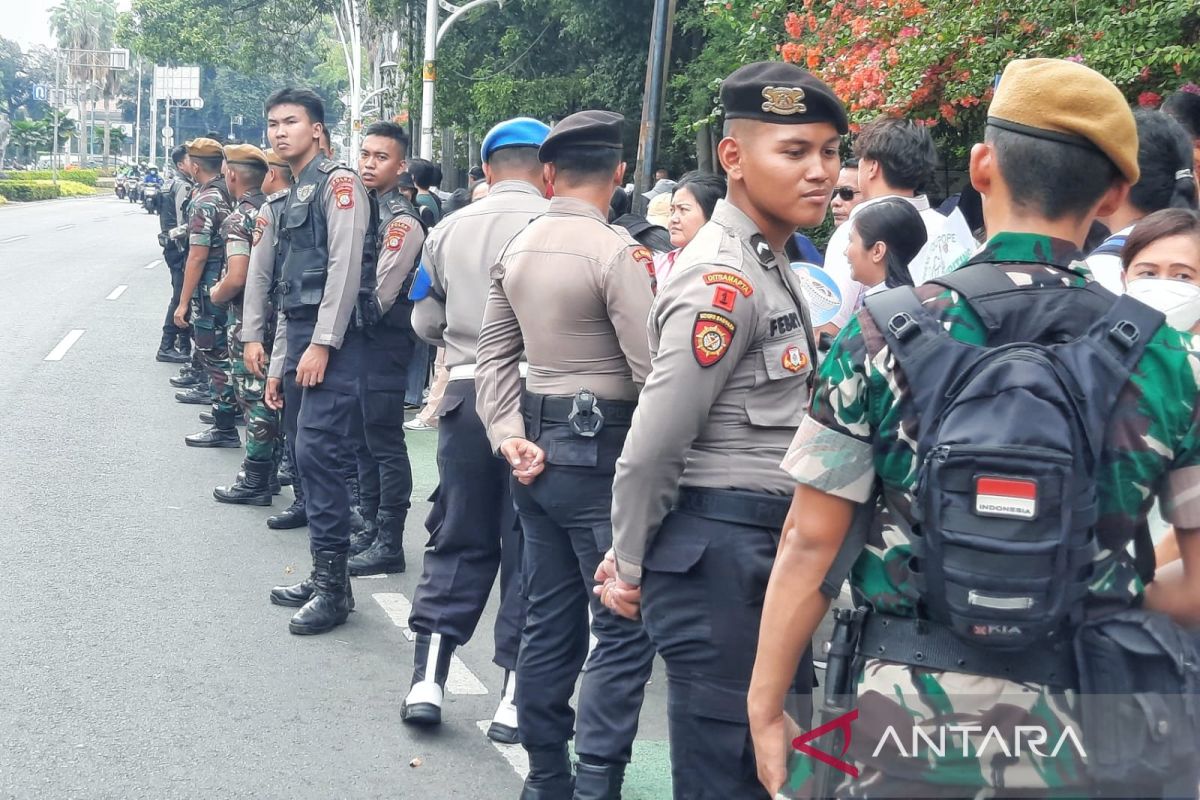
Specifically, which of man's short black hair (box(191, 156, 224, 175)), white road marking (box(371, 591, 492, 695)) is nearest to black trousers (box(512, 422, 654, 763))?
white road marking (box(371, 591, 492, 695))

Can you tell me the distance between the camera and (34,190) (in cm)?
5744

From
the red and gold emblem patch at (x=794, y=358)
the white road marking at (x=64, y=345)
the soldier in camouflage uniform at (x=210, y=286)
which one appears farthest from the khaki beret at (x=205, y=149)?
the red and gold emblem patch at (x=794, y=358)

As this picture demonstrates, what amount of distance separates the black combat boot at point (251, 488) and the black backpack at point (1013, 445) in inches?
247

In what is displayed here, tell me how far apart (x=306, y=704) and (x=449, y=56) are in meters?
21.3

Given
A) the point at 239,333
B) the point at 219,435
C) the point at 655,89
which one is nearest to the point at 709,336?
the point at 239,333

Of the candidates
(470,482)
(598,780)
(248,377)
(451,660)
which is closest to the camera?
(598,780)

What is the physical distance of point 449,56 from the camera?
24703 millimetres

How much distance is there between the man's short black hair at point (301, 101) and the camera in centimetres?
583

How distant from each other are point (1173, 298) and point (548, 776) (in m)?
2.09

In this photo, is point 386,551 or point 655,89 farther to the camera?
point 655,89

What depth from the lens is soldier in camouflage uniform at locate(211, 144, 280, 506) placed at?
7770 millimetres

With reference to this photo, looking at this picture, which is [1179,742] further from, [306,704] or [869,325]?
[306,704]

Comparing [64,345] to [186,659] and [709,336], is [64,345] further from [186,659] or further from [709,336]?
[709,336]

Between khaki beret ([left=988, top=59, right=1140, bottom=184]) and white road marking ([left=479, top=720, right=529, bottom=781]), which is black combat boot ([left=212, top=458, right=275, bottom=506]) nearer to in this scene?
white road marking ([left=479, top=720, right=529, bottom=781])
